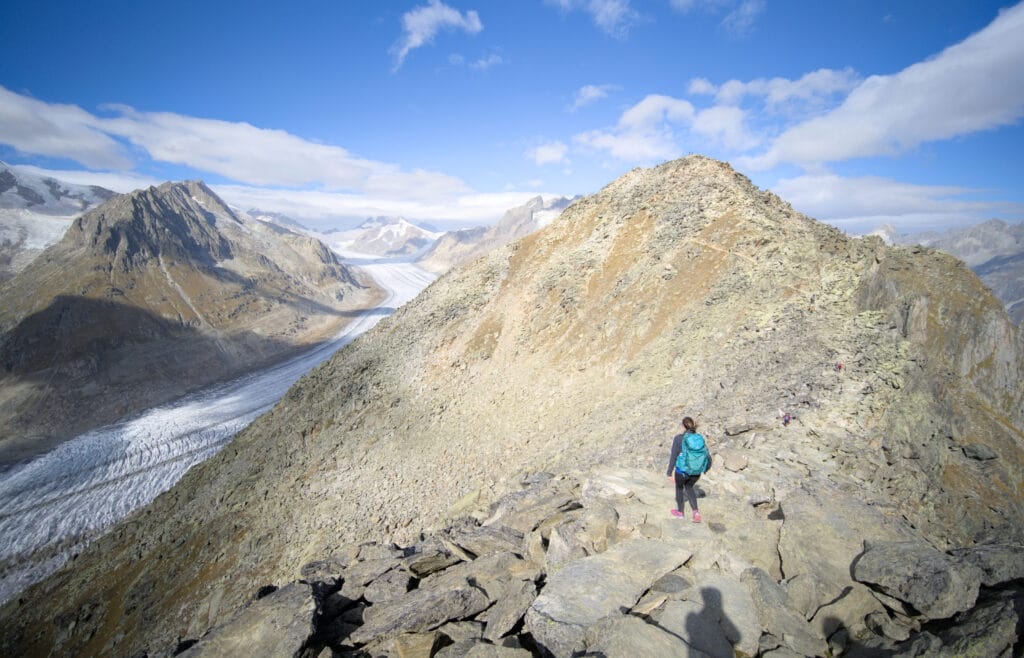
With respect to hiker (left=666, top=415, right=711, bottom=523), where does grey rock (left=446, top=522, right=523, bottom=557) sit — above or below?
below

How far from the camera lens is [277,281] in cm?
14688

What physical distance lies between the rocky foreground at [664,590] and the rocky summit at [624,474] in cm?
7

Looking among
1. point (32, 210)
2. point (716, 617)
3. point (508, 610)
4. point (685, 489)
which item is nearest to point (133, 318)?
point (32, 210)

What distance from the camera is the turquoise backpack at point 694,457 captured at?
11836 mm

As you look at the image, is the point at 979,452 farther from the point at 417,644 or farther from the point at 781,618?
the point at 417,644

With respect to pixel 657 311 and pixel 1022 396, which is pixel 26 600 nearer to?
pixel 657 311

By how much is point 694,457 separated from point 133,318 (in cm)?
12084

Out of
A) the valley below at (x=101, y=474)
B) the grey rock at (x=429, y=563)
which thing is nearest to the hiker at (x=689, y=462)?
the grey rock at (x=429, y=563)

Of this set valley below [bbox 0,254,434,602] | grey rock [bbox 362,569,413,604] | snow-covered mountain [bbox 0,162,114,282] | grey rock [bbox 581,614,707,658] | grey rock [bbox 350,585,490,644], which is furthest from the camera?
snow-covered mountain [bbox 0,162,114,282]

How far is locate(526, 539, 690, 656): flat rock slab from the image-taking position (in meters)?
9.15

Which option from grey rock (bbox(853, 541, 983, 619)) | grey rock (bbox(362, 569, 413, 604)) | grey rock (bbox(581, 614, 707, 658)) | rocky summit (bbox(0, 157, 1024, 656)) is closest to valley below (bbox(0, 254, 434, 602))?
rocky summit (bbox(0, 157, 1024, 656))

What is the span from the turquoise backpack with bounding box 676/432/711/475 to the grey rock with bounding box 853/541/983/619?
3.56m

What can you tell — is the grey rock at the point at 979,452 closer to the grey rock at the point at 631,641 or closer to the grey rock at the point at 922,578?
the grey rock at the point at 922,578

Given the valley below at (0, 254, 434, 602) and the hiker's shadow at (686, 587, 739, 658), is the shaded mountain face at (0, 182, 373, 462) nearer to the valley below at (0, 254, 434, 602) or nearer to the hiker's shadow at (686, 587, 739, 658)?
the valley below at (0, 254, 434, 602)
